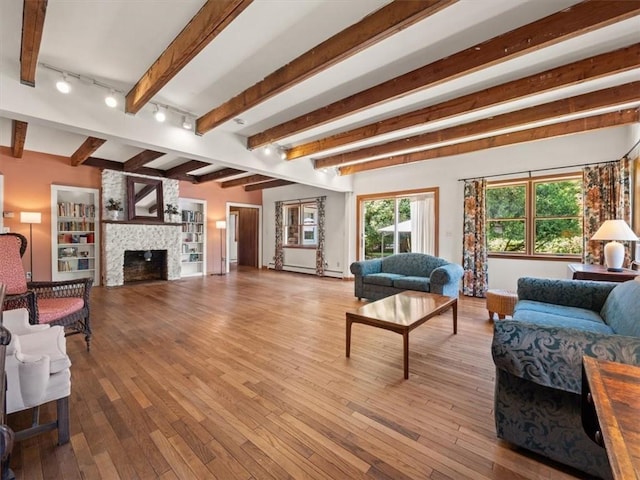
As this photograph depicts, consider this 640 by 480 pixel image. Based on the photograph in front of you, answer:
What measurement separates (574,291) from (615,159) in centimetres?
278

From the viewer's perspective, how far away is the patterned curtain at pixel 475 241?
512 centimetres

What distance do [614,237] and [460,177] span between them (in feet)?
8.66

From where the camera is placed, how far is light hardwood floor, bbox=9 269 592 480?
4.81ft

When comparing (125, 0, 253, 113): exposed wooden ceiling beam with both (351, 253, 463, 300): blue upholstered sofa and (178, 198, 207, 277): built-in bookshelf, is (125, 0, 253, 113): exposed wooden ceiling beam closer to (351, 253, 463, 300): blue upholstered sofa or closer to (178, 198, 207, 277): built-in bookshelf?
(351, 253, 463, 300): blue upholstered sofa

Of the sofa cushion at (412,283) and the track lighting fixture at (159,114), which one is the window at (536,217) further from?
the track lighting fixture at (159,114)

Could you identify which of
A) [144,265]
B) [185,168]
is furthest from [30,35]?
[144,265]

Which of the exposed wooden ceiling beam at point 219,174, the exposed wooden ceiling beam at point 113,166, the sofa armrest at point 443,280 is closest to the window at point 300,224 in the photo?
the exposed wooden ceiling beam at point 219,174

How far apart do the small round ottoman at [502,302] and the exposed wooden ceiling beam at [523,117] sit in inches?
82.3

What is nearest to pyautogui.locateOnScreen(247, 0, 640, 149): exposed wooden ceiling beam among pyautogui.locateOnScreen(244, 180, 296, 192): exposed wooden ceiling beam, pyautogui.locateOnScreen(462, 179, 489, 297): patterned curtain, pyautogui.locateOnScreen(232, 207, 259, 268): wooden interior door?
pyautogui.locateOnScreen(462, 179, 489, 297): patterned curtain

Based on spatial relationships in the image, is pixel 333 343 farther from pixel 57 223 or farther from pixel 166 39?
pixel 57 223

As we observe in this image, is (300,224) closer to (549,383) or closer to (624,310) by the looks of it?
(624,310)

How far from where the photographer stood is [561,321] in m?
2.25

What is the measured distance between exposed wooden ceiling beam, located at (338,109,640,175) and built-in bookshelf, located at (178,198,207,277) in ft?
15.8

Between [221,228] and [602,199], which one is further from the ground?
[602,199]
